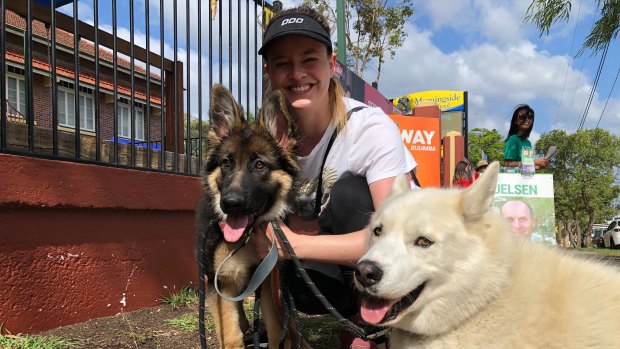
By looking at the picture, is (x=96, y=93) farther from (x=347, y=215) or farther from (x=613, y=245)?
(x=613, y=245)

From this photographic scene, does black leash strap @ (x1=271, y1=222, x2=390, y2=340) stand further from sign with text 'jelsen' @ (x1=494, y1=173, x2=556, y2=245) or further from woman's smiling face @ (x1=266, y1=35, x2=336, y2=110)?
sign with text 'jelsen' @ (x1=494, y1=173, x2=556, y2=245)

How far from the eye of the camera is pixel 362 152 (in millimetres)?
2621

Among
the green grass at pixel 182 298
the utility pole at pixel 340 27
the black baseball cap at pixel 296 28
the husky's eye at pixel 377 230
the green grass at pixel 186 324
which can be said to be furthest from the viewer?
the utility pole at pixel 340 27

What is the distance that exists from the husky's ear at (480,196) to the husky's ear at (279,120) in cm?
128

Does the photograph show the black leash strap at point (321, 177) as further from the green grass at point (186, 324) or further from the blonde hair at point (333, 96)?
the green grass at point (186, 324)

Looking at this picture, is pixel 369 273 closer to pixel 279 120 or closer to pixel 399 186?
pixel 399 186

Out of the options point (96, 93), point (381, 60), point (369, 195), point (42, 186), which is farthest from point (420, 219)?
point (381, 60)

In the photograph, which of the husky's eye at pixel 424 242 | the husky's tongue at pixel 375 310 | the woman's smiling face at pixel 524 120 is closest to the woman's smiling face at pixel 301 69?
the husky's eye at pixel 424 242

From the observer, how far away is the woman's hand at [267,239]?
95.7 inches

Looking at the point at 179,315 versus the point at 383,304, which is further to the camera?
the point at 179,315

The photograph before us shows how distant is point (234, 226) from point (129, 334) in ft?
4.05

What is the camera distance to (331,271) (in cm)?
280

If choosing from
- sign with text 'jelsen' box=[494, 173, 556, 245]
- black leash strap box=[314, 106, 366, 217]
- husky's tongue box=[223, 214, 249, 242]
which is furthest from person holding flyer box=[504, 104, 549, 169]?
husky's tongue box=[223, 214, 249, 242]

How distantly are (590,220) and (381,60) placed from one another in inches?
1367
